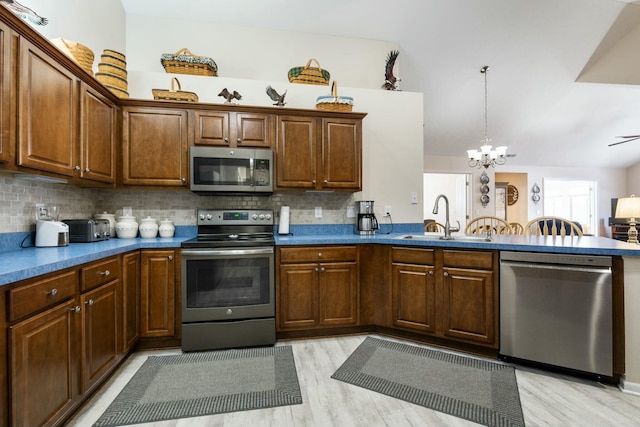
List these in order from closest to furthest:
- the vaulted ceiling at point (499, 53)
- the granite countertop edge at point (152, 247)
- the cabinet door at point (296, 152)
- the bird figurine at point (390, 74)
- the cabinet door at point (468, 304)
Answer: the granite countertop edge at point (152, 247) < the cabinet door at point (468, 304) < the cabinet door at point (296, 152) < the vaulted ceiling at point (499, 53) < the bird figurine at point (390, 74)

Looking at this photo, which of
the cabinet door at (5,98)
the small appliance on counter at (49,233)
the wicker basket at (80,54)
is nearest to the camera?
the cabinet door at (5,98)

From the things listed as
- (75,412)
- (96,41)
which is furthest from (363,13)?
(75,412)

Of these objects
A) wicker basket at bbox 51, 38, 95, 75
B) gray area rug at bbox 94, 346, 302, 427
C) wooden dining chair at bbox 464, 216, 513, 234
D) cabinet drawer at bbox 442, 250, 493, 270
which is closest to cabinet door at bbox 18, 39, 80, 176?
wicker basket at bbox 51, 38, 95, 75

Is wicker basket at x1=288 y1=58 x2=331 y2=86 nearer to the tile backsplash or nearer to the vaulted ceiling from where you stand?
the vaulted ceiling

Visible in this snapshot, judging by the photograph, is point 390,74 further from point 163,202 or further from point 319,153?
point 163,202

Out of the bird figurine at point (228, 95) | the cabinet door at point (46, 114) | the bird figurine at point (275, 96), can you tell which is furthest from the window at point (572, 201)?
the cabinet door at point (46, 114)

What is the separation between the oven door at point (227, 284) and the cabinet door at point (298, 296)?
0.10 metres

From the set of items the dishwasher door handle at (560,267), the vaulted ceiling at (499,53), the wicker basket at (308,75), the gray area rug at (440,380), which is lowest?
the gray area rug at (440,380)

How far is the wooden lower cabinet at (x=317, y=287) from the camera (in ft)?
8.47

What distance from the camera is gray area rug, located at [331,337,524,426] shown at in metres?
1.70

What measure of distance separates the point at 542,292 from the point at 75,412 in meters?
2.95

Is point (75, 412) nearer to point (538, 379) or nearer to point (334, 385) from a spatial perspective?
point (334, 385)

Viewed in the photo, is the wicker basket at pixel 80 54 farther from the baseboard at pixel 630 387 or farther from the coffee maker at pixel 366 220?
the baseboard at pixel 630 387

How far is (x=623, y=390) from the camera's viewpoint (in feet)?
6.11
